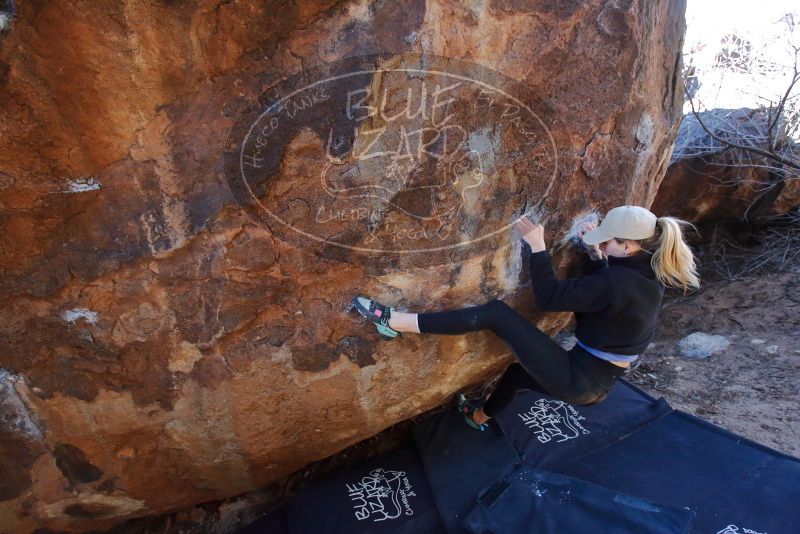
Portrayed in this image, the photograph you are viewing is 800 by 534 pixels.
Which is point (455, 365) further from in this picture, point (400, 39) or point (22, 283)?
point (22, 283)

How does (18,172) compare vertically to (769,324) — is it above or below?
above

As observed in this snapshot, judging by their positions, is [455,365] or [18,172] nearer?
[18,172]

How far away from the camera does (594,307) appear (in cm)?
197

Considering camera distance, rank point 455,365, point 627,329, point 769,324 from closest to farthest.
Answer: point 627,329
point 455,365
point 769,324

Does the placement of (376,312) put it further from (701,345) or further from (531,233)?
(701,345)

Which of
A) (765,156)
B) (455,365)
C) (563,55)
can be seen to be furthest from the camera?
(765,156)

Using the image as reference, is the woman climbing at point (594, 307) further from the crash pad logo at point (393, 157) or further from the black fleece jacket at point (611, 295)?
the crash pad logo at point (393, 157)

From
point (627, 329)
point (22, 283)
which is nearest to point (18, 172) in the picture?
point (22, 283)

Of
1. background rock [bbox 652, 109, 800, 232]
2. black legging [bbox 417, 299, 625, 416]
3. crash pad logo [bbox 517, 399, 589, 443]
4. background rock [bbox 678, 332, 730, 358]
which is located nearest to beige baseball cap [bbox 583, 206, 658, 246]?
black legging [bbox 417, 299, 625, 416]

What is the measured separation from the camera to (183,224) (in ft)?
5.77

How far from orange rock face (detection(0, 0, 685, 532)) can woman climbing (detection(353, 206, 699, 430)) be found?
0.09 m

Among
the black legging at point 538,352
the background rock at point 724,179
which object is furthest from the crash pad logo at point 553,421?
the background rock at point 724,179

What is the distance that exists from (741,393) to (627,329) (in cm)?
140

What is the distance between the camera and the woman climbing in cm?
194
